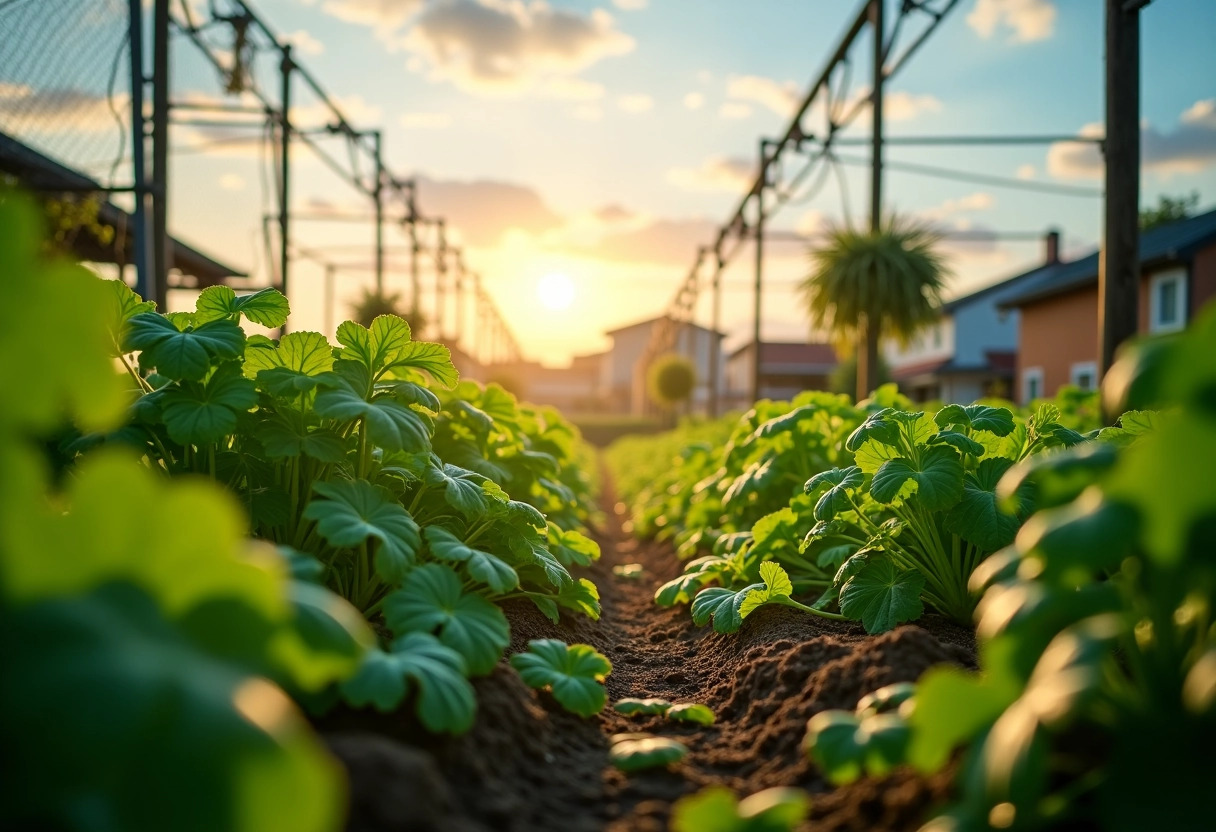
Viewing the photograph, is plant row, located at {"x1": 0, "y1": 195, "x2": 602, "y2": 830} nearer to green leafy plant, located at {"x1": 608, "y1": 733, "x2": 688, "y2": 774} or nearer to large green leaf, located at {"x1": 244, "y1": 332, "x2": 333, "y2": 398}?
green leafy plant, located at {"x1": 608, "y1": 733, "x2": 688, "y2": 774}

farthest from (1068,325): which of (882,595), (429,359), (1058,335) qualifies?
(429,359)

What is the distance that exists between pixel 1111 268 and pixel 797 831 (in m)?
6.04

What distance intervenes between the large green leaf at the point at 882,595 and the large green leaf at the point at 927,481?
33 cm

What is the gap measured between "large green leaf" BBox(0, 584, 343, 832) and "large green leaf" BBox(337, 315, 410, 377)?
6.43ft

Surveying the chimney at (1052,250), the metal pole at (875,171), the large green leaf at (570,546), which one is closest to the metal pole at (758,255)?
the metal pole at (875,171)

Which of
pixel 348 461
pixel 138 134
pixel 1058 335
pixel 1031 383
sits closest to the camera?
pixel 348 461

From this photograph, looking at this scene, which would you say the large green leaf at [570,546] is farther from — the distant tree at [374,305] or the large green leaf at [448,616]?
the distant tree at [374,305]

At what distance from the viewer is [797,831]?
1.77 m

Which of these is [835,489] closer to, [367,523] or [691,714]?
[691,714]

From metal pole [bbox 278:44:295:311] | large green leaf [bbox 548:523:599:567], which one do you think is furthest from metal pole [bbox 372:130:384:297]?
large green leaf [bbox 548:523:599:567]

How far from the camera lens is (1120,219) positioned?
257 inches

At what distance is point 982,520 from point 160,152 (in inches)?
241

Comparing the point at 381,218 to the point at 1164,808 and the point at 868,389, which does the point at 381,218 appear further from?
the point at 1164,808

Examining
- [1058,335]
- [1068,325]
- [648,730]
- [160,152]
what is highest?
[1068,325]
